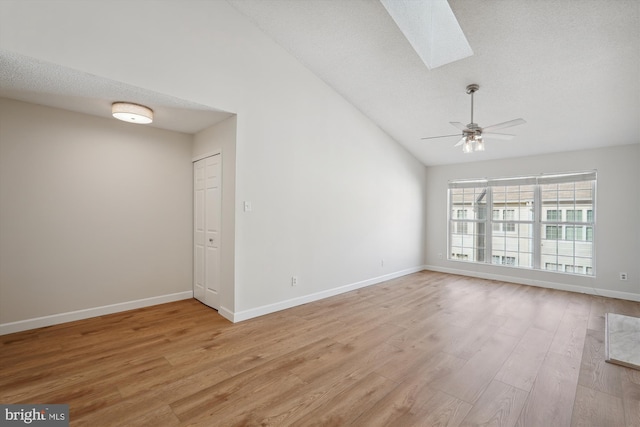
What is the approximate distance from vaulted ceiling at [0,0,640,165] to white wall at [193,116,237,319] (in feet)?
0.96

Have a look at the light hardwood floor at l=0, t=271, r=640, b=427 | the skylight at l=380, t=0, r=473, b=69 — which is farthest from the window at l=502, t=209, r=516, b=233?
A: the skylight at l=380, t=0, r=473, b=69

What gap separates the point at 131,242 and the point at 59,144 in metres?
1.42

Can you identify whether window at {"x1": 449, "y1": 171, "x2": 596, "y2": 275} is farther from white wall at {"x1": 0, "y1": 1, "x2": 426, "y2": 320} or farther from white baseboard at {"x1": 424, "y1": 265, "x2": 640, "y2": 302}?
white wall at {"x1": 0, "y1": 1, "x2": 426, "y2": 320}

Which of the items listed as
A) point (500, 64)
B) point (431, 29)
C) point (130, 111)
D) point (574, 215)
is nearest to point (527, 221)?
point (574, 215)

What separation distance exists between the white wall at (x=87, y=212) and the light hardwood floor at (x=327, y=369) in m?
0.42

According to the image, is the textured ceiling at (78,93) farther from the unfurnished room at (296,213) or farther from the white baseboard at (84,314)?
the white baseboard at (84,314)

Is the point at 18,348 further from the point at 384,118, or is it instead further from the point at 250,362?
the point at 384,118

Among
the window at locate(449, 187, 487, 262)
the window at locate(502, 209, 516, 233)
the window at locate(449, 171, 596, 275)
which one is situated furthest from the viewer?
the window at locate(449, 187, 487, 262)

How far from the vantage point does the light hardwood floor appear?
190 centimetres

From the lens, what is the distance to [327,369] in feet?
8.02

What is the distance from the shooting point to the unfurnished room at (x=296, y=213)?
218 cm

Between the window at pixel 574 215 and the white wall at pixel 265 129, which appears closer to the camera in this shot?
the white wall at pixel 265 129

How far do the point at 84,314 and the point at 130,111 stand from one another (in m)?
2.56

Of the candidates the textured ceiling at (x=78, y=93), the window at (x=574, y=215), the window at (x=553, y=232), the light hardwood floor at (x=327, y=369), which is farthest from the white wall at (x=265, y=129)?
the window at (x=574, y=215)
